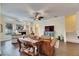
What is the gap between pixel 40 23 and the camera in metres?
2.79

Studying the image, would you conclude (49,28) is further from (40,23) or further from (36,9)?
(36,9)

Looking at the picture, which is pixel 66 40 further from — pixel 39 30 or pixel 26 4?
pixel 26 4

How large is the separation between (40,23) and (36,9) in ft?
1.06

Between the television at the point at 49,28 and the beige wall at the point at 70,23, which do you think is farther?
the television at the point at 49,28

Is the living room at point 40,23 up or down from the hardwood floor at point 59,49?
up

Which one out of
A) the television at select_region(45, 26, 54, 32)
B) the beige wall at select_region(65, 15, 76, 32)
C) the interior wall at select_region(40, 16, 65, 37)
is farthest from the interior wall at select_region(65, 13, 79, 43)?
the television at select_region(45, 26, 54, 32)

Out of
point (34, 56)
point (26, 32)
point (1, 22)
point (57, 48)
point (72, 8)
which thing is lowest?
point (34, 56)

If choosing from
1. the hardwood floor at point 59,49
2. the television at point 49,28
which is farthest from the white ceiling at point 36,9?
the hardwood floor at point 59,49

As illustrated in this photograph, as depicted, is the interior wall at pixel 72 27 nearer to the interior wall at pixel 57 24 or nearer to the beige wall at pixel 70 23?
the beige wall at pixel 70 23

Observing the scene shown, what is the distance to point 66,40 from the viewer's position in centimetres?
280

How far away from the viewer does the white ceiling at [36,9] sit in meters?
2.68

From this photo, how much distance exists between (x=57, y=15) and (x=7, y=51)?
1357mm

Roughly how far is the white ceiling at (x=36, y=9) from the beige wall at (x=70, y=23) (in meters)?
0.11

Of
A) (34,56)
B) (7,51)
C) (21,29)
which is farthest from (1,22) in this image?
(34,56)
